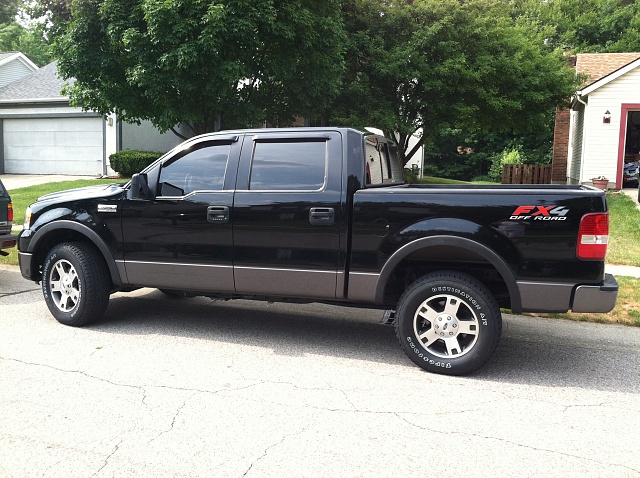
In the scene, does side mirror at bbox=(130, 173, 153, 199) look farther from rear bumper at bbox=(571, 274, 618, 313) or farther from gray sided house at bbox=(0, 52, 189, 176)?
gray sided house at bbox=(0, 52, 189, 176)

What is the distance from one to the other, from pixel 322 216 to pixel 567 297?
2.04 m

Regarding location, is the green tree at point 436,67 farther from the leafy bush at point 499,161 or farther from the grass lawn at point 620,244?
the leafy bush at point 499,161

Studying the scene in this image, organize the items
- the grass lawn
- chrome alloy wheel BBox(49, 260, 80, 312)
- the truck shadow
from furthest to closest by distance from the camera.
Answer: the grass lawn → chrome alloy wheel BBox(49, 260, 80, 312) → the truck shadow

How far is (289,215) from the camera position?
540 cm

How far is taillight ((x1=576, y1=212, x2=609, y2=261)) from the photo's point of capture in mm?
4645

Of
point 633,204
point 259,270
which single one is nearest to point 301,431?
point 259,270

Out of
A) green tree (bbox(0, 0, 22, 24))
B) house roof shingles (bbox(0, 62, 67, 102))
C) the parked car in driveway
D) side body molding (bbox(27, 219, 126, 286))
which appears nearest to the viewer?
side body molding (bbox(27, 219, 126, 286))

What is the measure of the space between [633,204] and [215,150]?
14665 mm

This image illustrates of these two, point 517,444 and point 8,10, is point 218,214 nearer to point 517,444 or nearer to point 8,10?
point 517,444

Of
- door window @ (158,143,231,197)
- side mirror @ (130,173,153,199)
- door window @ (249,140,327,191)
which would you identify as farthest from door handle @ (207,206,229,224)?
side mirror @ (130,173,153,199)

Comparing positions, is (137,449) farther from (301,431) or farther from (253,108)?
(253,108)

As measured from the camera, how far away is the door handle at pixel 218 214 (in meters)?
5.61

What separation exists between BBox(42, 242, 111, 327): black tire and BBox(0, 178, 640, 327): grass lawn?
4036 mm

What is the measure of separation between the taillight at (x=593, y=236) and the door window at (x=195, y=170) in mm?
3101
